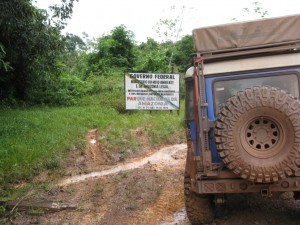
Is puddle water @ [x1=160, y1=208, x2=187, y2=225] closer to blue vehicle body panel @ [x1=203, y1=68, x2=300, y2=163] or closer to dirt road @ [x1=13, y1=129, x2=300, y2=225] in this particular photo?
dirt road @ [x1=13, y1=129, x2=300, y2=225]

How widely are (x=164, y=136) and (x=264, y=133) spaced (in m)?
7.16

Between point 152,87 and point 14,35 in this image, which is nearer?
point 14,35

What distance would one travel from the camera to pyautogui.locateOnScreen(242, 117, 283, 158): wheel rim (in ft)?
13.0

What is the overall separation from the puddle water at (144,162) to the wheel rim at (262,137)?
15.4 ft

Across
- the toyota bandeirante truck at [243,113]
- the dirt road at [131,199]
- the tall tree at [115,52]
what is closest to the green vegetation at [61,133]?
the dirt road at [131,199]

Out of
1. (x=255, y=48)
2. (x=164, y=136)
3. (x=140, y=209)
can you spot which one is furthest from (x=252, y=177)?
(x=164, y=136)

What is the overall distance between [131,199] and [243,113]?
315cm

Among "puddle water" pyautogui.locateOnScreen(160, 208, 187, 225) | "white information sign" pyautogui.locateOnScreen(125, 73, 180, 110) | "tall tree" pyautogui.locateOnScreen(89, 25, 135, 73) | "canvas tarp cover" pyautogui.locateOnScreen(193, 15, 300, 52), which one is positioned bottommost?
"puddle water" pyautogui.locateOnScreen(160, 208, 187, 225)

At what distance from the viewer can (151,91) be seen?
43.0 ft

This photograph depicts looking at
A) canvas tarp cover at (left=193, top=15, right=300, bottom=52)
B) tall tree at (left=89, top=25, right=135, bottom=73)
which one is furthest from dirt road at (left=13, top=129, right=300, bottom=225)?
tall tree at (left=89, top=25, right=135, bottom=73)

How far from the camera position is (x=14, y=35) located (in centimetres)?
1002

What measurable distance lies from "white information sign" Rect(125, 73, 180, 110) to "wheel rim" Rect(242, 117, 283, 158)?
911 centimetres

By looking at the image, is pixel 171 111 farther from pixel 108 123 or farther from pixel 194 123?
pixel 194 123

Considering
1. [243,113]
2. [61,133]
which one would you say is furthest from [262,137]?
[61,133]
